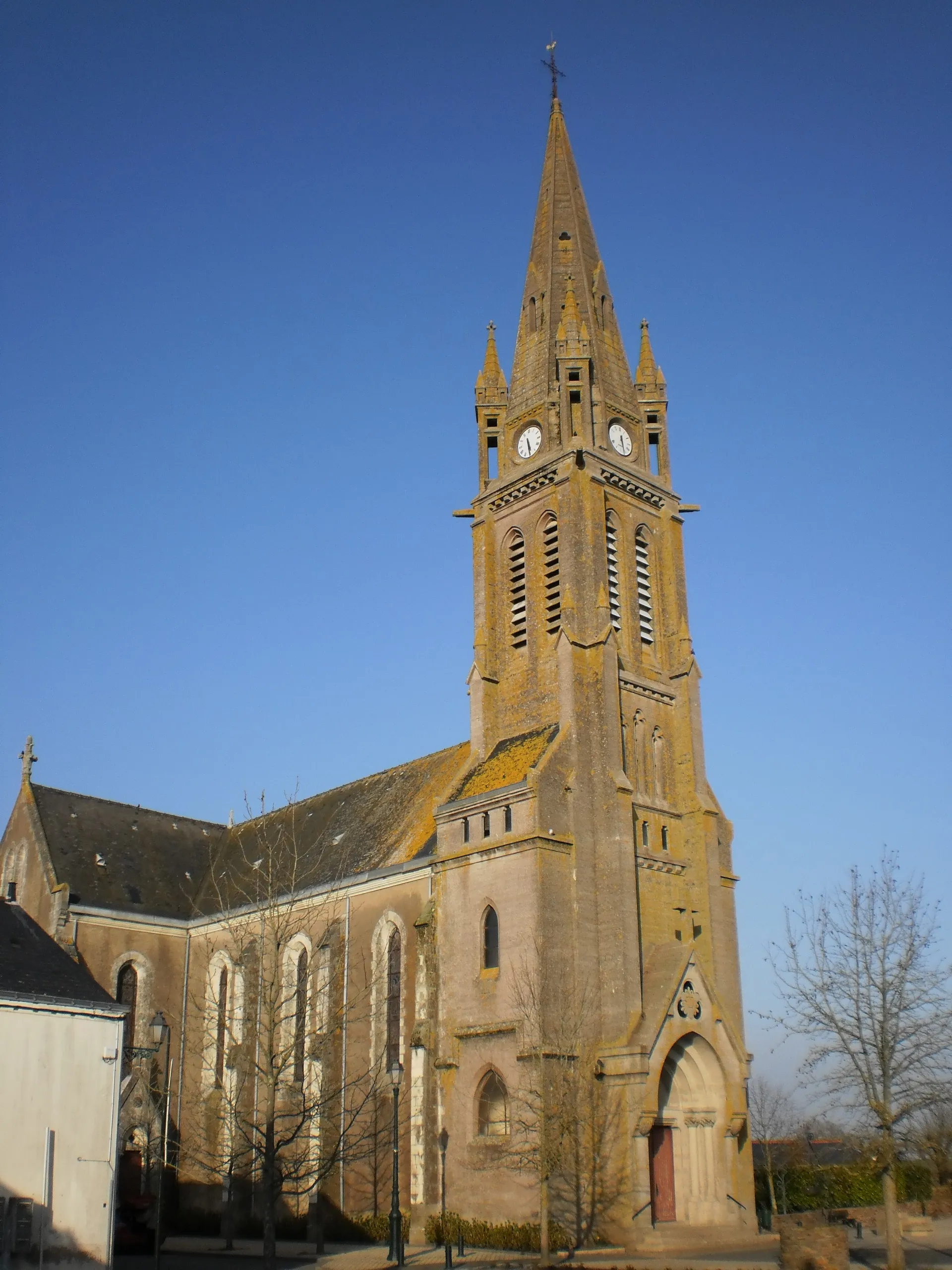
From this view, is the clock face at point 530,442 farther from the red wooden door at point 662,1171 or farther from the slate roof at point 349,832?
the red wooden door at point 662,1171

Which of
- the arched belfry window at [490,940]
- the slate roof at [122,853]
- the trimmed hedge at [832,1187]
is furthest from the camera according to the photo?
the slate roof at [122,853]

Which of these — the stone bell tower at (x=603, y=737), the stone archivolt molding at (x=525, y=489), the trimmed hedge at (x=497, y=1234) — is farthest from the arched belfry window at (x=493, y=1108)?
the stone archivolt molding at (x=525, y=489)

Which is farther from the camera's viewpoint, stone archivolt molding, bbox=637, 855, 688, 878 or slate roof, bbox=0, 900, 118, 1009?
stone archivolt molding, bbox=637, 855, 688, 878

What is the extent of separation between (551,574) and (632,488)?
4.79m

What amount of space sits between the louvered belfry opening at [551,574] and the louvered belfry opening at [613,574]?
5.72ft

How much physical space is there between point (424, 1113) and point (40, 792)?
23.3 meters

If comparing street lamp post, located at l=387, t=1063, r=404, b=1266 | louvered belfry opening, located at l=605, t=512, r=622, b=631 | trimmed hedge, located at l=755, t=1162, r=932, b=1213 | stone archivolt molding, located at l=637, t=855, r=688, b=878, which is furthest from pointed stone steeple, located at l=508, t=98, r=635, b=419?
trimmed hedge, located at l=755, t=1162, r=932, b=1213

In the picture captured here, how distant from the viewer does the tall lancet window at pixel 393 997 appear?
38.0 m

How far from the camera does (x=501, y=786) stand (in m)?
36.7

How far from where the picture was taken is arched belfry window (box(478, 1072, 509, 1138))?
3356 cm

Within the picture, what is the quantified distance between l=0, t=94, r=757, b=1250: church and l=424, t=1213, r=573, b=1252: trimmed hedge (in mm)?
319

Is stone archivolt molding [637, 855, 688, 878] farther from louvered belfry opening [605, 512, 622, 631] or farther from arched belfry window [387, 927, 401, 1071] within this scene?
arched belfry window [387, 927, 401, 1071]

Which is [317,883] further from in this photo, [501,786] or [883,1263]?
[883,1263]

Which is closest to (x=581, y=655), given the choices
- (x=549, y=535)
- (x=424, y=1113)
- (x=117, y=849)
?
(x=549, y=535)
